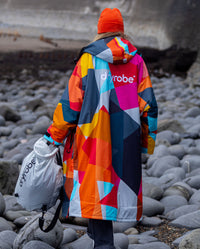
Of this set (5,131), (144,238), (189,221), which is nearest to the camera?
(144,238)

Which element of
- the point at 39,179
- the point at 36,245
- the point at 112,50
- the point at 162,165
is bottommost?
the point at 162,165

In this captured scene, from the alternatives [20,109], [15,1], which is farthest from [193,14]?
[15,1]

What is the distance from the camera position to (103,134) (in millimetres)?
2381

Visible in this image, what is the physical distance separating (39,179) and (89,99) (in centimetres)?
53

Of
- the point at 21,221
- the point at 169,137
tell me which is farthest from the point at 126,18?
the point at 21,221

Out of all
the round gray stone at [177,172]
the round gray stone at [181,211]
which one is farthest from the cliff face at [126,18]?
the round gray stone at [181,211]

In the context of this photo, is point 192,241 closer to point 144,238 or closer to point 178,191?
point 144,238

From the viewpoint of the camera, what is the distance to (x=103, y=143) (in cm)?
238

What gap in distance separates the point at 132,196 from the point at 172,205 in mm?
1273

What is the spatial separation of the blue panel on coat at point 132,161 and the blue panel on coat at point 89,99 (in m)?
0.26

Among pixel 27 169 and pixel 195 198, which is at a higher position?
pixel 27 169

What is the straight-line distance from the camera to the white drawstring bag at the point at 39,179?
7.88 feet

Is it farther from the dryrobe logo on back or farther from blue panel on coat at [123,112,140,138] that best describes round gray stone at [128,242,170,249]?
the dryrobe logo on back

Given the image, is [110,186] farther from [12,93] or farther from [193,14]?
[193,14]
